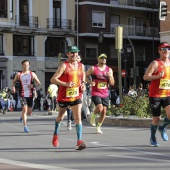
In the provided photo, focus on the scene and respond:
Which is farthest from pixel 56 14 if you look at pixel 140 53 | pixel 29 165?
pixel 29 165

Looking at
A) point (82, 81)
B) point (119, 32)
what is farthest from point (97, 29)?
point (82, 81)

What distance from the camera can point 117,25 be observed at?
56469mm

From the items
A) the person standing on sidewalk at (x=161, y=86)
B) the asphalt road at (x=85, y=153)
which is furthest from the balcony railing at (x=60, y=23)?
the person standing on sidewalk at (x=161, y=86)

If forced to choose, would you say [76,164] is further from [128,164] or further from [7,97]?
[7,97]

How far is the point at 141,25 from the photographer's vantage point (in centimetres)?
5850

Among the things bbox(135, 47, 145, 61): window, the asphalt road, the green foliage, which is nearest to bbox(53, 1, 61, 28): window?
bbox(135, 47, 145, 61): window

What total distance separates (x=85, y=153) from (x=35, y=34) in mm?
41582

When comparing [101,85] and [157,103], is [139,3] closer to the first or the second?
[101,85]

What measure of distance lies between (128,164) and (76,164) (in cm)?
82

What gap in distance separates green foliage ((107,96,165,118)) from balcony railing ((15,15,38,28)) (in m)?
32.2

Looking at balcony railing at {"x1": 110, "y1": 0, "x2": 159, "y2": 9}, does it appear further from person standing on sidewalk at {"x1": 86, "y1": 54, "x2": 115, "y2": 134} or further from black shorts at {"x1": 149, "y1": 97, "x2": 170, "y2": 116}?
black shorts at {"x1": 149, "y1": 97, "x2": 170, "y2": 116}

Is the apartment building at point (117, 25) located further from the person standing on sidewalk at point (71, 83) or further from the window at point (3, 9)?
the person standing on sidewalk at point (71, 83)

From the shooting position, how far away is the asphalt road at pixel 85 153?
839 centimetres

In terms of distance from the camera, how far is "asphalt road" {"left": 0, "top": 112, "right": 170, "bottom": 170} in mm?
8391
